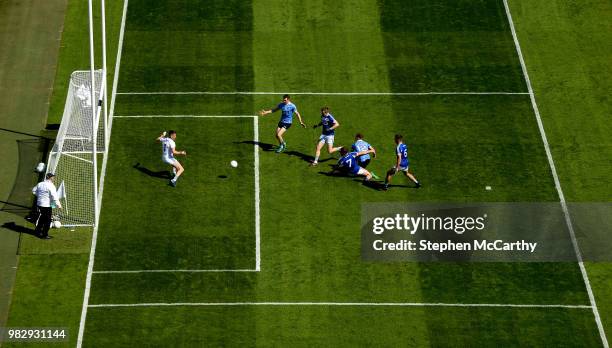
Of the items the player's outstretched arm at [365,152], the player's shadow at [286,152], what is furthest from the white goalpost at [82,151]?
the player's outstretched arm at [365,152]

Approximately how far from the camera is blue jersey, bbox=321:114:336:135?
156 ft

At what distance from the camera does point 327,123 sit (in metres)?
47.8

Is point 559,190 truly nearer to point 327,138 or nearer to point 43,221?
point 327,138

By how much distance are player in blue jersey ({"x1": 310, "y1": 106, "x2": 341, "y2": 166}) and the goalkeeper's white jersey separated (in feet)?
16.0

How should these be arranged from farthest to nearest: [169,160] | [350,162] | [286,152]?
[286,152] → [350,162] → [169,160]

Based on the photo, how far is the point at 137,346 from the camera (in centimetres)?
4069

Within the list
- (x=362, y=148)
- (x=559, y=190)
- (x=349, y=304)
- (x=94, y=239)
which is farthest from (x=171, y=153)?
(x=559, y=190)

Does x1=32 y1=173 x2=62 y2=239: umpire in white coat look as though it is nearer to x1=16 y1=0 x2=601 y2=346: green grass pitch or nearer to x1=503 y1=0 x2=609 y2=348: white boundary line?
x1=16 y1=0 x2=601 y2=346: green grass pitch

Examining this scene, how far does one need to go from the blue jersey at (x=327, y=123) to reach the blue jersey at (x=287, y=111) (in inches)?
42.8

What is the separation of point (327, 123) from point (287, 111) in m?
1.48

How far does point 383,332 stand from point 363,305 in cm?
130

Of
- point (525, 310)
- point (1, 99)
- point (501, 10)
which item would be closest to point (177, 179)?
point (1, 99)

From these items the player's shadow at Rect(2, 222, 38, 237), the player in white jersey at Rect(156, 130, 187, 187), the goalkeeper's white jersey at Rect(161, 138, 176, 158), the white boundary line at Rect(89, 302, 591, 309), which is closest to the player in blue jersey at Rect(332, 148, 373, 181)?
the player in white jersey at Rect(156, 130, 187, 187)

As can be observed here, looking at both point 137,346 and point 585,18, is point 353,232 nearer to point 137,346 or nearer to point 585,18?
point 137,346
